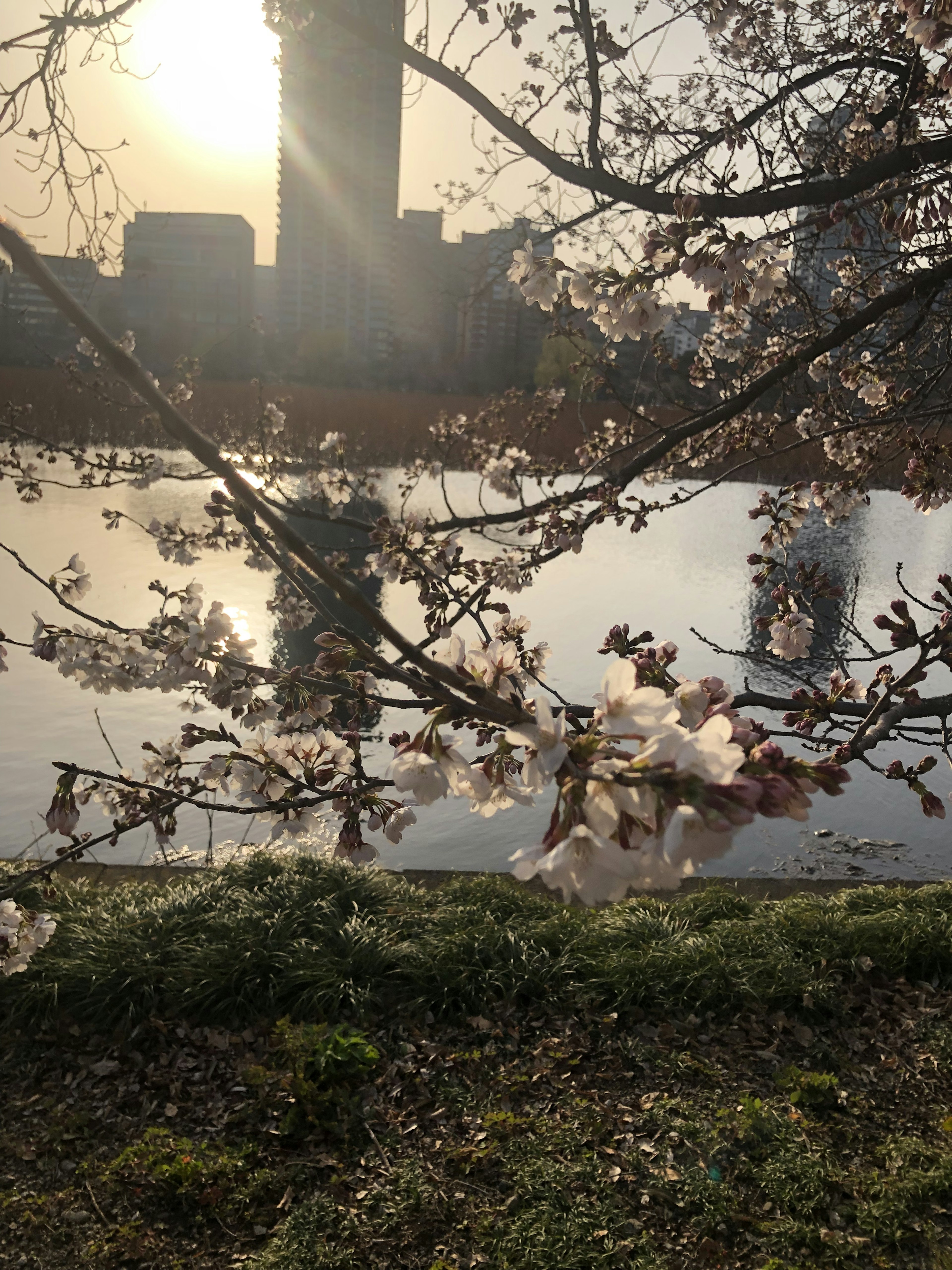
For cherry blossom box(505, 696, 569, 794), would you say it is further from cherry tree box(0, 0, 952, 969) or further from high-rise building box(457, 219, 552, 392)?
high-rise building box(457, 219, 552, 392)

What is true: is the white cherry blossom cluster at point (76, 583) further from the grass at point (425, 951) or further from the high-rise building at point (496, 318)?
the high-rise building at point (496, 318)

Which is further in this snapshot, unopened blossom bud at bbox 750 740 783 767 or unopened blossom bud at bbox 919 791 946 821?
unopened blossom bud at bbox 919 791 946 821

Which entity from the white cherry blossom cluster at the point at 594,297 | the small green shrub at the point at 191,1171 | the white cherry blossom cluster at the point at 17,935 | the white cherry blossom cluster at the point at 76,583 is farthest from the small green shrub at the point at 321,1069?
the white cherry blossom cluster at the point at 594,297

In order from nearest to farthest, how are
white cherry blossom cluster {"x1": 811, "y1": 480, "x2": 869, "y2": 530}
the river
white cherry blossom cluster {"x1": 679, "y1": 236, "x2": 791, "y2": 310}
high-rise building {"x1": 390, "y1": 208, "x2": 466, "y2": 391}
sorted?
white cherry blossom cluster {"x1": 679, "y1": 236, "x2": 791, "y2": 310} < white cherry blossom cluster {"x1": 811, "y1": 480, "x2": 869, "y2": 530} < high-rise building {"x1": 390, "y1": 208, "x2": 466, "y2": 391} < the river

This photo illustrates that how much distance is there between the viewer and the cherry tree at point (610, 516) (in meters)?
0.74

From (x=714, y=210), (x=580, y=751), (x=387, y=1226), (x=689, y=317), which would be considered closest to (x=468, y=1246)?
(x=387, y=1226)

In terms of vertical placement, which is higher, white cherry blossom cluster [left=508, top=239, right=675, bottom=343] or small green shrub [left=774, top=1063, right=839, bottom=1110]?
white cherry blossom cluster [left=508, top=239, right=675, bottom=343]

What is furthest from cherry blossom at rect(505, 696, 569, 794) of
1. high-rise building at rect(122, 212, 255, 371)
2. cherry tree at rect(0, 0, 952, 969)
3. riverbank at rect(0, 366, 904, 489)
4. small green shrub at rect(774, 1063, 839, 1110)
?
riverbank at rect(0, 366, 904, 489)

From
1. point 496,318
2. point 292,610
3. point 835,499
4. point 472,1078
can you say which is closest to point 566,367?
point 496,318

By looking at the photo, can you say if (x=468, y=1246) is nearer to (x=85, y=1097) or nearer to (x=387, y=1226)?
(x=387, y=1226)

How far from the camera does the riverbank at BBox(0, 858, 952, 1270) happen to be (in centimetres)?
219

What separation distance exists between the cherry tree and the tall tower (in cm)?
24

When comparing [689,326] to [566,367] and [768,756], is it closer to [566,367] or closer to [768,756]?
[768,756]

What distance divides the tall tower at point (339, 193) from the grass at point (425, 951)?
2966mm
